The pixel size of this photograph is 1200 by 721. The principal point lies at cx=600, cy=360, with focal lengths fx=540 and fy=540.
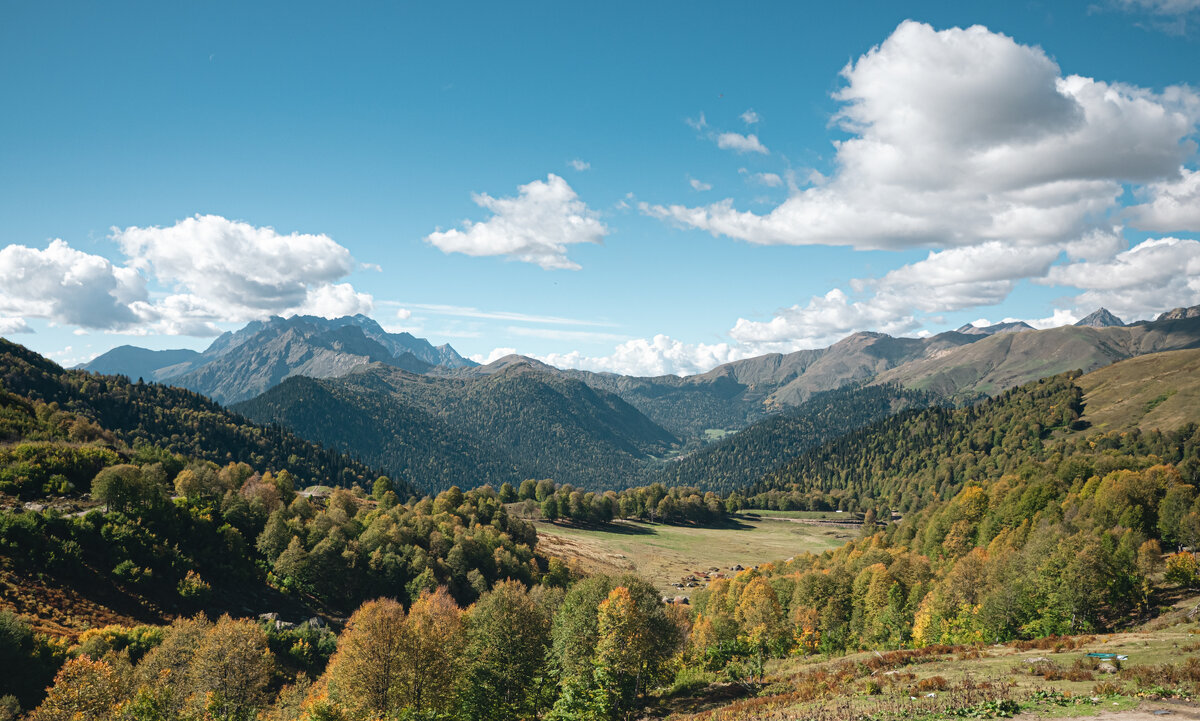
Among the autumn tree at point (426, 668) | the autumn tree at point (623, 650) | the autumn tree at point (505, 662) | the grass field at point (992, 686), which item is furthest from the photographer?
the autumn tree at point (505, 662)

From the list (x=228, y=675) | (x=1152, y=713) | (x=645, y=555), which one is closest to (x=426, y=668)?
(x=228, y=675)

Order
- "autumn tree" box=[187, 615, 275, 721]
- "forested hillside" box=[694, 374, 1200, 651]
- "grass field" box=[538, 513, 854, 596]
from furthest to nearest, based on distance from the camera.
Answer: "grass field" box=[538, 513, 854, 596]
"forested hillside" box=[694, 374, 1200, 651]
"autumn tree" box=[187, 615, 275, 721]

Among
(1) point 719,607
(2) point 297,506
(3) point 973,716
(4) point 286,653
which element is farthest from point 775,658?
(2) point 297,506

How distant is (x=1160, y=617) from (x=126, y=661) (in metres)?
101

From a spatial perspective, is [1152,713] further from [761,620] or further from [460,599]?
[460,599]

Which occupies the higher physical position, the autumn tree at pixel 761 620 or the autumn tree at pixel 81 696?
the autumn tree at pixel 81 696

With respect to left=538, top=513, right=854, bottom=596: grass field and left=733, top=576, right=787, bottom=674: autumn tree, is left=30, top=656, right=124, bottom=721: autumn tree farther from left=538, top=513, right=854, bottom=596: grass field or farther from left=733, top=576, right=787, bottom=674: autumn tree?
left=538, top=513, right=854, bottom=596: grass field

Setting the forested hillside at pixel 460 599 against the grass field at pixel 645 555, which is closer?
the forested hillside at pixel 460 599

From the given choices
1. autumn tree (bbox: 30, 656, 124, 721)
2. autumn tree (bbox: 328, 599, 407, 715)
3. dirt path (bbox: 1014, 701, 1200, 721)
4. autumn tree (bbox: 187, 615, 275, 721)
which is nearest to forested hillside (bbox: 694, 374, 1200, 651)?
dirt path (bbox: 1014, 701, 1200, 721)

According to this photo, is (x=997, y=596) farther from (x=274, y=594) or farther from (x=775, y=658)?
(x=274, y=594)

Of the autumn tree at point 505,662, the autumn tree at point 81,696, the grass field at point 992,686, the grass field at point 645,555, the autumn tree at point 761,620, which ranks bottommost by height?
the grass field at point 645,555

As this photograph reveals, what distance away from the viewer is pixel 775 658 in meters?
74.1

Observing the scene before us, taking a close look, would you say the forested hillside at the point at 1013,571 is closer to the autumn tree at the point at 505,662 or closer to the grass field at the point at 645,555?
the autumn tree at the point at 505,662

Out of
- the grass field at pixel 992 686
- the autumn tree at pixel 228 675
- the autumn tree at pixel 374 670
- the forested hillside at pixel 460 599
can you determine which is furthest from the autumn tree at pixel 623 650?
the autumn tree at pixel 228 675
